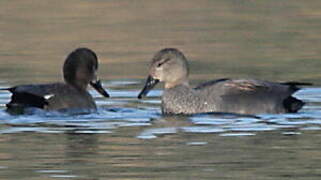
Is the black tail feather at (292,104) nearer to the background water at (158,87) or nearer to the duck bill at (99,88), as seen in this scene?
the background water at (158,87)

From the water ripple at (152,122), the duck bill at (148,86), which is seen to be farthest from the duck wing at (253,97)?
the duck bill at (148,86)

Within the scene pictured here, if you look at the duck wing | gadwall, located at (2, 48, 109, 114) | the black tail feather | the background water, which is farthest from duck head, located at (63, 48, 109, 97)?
the black tail feather

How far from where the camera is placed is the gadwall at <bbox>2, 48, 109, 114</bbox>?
1466 cm

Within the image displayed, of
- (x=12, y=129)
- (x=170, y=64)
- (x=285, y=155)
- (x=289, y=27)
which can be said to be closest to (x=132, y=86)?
(x=170, y=64)

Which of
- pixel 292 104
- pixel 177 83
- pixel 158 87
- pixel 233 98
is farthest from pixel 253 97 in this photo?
pixel 158 87

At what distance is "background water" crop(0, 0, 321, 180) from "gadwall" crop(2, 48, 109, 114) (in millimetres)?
196

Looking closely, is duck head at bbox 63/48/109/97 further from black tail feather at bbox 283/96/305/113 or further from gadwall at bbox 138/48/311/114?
black tail feather at bbox 283/96/305/113

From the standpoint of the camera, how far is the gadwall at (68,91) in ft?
48.1

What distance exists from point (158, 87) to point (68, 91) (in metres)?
2.67

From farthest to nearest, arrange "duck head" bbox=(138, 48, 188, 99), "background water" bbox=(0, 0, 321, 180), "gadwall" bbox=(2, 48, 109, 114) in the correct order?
"duck head" bbox=(138, 48, 188, 99)
"gadwall" bbox=(2, 48, 109, 114)
"background water" bbox=(0, 0, 321, 180)

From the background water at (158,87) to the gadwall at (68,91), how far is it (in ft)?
0.64

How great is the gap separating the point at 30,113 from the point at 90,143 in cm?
227

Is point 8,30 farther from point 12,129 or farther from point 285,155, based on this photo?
point 285,155

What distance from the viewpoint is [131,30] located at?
23.6 meters
